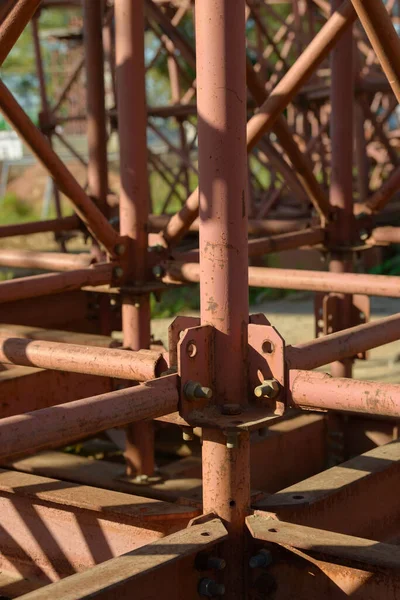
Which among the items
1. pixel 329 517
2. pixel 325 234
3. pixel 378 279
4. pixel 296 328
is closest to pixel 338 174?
pixel 325 234

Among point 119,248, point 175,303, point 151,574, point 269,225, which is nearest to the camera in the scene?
point 151,574

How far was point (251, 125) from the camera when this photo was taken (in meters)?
5.14

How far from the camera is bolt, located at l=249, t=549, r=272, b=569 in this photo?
140 inches

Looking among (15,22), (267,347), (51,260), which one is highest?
(15,22)

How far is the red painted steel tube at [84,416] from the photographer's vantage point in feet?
9.86

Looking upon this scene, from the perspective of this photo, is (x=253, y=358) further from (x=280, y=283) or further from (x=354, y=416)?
(x=354, y=416)

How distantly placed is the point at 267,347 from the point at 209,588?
2.48ft

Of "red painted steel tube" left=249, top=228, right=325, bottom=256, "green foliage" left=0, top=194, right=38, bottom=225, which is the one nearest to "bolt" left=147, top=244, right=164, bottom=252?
"red painted steel tube" left=249, top=228, right=325, bottom=256

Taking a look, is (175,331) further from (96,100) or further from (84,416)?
(96,100)

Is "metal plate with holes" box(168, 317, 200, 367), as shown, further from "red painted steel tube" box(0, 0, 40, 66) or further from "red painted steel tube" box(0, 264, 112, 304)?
"red painted steel tube" box(0, 0, 40, 66)

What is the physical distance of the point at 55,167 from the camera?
204 inches

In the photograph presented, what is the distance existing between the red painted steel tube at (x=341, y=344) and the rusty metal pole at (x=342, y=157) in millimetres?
2547

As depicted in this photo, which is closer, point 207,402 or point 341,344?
point 207,402

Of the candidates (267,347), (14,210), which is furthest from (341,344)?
(14,210)
